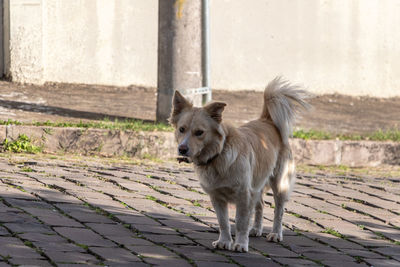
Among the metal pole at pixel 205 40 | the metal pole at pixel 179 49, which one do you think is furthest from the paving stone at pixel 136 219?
the metal pole at pixel 205 40

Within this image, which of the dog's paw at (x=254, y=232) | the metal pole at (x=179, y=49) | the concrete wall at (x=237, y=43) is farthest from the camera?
the concrete wall at (x=237, y=43)

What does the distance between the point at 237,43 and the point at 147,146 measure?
169 inches

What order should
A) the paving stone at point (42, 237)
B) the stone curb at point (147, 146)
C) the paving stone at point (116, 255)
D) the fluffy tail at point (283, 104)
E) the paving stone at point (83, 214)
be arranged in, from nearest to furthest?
the paving stone at point (116, 255) < the paving stone at point (42, 237) < the paving stone at point (83, 214) < the fluffy tail at point (283, 104) < the stone curb at point (147, 146)

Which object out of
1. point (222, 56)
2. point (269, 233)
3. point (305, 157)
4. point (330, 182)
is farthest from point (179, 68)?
point (269, 233)

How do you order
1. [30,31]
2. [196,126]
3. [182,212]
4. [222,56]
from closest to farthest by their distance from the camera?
[196,126], [182,212], [30,31], [222,56]

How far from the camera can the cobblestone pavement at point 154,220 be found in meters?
4.87

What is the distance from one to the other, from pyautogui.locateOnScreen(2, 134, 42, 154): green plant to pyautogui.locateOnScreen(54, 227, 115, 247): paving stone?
11.0ft

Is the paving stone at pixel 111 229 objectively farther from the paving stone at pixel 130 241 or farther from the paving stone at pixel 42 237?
the paving stone at pixel 42 237

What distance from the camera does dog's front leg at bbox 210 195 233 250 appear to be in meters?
5.25

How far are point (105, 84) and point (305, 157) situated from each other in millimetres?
4131

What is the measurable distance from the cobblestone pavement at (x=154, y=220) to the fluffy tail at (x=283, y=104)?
0.82m

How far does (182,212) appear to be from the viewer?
20.4 ft

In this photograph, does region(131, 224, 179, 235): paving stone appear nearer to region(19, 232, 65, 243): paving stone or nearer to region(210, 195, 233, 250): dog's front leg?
region(210, 195, 233, 250): dog's front leg

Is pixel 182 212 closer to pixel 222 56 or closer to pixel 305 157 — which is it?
pixel 305 157
